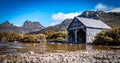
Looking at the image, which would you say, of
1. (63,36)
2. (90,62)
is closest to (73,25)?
(63,36)

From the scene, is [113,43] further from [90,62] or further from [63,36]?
[63,36]

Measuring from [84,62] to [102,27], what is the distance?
40157 mm

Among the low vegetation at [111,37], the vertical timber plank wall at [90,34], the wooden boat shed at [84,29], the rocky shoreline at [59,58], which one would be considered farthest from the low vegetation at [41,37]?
the rocky shoreline at [59,58]

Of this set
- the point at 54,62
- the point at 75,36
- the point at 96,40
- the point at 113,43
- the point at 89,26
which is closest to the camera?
the point at 54,62

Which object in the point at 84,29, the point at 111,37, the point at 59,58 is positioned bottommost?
the point at 59,58

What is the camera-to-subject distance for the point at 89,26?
45.2m

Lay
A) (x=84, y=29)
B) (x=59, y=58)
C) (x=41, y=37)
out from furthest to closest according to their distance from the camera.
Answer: (x=41, y=37) < (x=84, y=29) < (x=59, y=58)

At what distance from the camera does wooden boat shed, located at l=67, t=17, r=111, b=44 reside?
45375mm

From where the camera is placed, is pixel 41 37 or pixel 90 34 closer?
pixel 90 34

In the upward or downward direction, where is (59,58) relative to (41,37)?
downward

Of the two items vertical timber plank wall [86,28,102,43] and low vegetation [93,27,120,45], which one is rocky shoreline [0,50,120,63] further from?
vertical timber plank wall [86,28,102,43]

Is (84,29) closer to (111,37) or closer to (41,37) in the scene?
(111,37)

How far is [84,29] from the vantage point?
4572 centimetres

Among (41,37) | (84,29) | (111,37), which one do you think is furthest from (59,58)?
(41,37)
